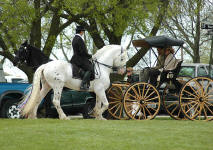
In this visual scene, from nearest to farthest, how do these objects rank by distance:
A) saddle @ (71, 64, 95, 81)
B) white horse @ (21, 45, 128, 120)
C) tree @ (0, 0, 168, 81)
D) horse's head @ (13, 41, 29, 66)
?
1. white horse @ (21, 45, 128, 120)
2. saddle @ (71, 64, 95, 81)
3. horse's head @ (13, 41, 29, 66)
4. tree @ (0, 0, 168, 81)

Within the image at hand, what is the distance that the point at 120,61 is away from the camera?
1449 cm

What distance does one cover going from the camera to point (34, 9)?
20.3 meters

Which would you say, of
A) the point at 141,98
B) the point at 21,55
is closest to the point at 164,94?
the point at 141,98

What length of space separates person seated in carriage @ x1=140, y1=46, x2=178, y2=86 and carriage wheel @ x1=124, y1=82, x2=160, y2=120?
0.40m

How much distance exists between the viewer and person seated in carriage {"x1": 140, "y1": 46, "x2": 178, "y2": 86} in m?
14.0

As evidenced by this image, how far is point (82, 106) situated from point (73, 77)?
147 inches

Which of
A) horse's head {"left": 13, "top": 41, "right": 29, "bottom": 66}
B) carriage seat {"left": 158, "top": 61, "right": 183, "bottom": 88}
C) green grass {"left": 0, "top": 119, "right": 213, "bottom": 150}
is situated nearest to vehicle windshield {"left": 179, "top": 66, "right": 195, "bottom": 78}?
carriage seat {"left": 158, "top": 61, "right": 183, "bottom": 88}

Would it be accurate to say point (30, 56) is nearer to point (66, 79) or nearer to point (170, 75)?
point (66, 79)

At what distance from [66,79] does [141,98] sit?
7.14ft

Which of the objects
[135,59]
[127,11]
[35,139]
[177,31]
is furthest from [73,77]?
[177,31]

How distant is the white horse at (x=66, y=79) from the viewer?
13.5 m

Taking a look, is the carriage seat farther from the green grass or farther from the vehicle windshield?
the vehicle windshield

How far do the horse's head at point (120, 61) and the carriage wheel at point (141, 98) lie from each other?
3.17 feet

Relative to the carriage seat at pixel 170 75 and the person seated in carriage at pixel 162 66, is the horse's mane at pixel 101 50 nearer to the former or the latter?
the person seated in carriage at pixel 162 66
